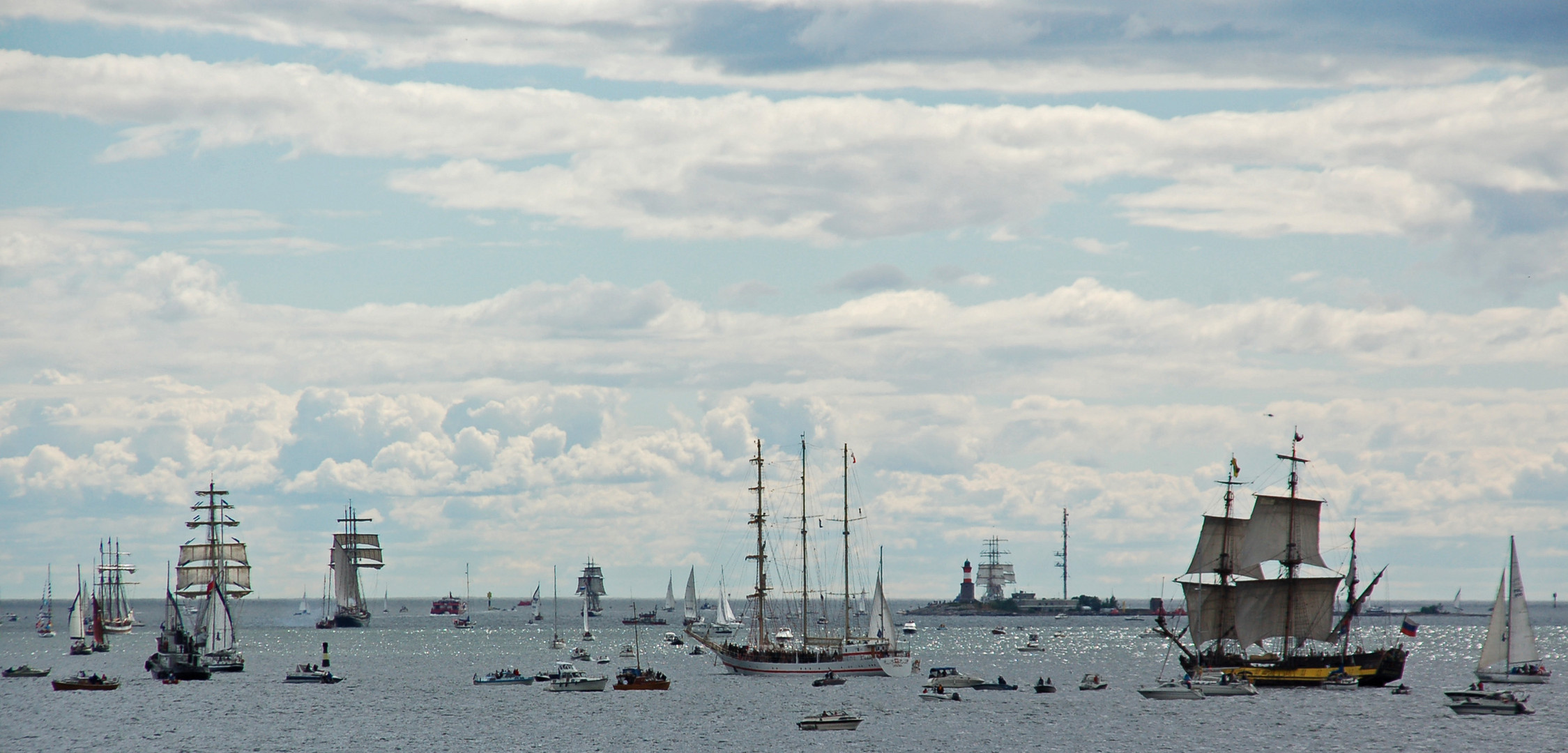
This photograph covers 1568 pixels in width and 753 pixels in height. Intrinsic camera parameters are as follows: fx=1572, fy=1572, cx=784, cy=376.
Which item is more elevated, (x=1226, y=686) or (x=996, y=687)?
(x=1226, y=686)

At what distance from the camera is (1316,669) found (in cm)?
13150

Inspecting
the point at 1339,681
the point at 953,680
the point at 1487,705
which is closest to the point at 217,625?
the point at 953,680

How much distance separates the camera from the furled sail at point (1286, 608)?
13575cm

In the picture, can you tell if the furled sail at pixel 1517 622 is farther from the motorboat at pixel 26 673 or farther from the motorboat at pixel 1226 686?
the motorboat at pixel 26 673

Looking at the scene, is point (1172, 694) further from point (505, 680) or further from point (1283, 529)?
point (505, 680)

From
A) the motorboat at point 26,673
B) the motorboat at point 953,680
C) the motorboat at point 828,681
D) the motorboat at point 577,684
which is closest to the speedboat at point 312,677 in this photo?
the motorboat at point 577,684

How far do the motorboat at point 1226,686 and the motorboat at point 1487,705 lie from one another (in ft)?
56.3

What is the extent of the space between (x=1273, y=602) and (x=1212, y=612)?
5338 mm

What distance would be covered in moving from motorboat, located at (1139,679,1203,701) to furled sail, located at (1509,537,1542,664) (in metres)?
24.3

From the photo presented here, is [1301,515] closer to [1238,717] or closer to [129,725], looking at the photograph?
[1238,717]

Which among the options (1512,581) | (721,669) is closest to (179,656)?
(721,669)

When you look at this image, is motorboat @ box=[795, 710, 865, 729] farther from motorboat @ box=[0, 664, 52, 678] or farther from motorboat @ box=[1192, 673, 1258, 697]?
motorboat @ box=[0, 664, 52, 678]

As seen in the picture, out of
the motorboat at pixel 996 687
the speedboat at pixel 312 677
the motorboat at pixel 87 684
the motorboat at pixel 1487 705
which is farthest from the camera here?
the speedboat at pixel 312 677

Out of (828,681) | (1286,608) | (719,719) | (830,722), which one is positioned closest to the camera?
(830,722)
